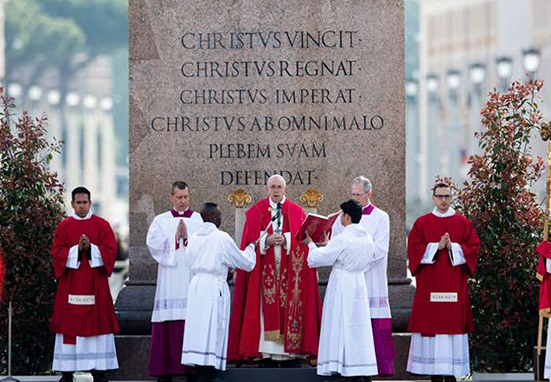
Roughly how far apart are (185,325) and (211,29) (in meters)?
3.45

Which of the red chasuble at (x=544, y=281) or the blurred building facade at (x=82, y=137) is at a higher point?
the blurred building facade at (x=82, y=137)

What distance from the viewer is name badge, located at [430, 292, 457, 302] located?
1727cm

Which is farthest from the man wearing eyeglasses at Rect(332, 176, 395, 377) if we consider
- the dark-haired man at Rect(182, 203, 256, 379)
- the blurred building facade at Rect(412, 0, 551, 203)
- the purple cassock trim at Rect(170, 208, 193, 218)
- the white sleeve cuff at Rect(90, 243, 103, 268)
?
the blurred building facade at Rect(412, 0, 551, 203)

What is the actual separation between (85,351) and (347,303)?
8.24 ft

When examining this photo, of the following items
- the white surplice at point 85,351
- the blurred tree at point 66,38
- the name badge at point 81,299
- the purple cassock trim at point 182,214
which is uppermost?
the blurred tree at point 66,38

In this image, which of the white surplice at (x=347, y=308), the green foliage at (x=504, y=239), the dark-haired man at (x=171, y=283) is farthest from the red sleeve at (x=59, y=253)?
the green foliage at (x=504, y=239)

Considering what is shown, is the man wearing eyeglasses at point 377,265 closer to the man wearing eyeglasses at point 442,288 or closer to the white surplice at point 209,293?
the man wearing eyeglasses at point 442,288

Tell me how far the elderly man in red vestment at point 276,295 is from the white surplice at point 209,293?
507 millimetres

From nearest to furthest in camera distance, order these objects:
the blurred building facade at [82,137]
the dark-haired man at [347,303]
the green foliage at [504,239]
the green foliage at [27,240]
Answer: the dark-haired man at [347,303]
the green foliage at [504,239]
the green foliage at [27,240]
the blurred building facade at [82,137]

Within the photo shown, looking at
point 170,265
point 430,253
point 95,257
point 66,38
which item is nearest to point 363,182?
point 430,253

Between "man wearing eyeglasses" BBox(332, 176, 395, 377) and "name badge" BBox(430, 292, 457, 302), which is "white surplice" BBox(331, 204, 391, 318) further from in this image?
"name badge" BBox(430, 292, 457, 302)

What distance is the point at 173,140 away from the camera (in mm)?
18781

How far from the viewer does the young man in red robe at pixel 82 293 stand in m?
17.3

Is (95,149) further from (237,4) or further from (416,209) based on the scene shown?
(237,4)
